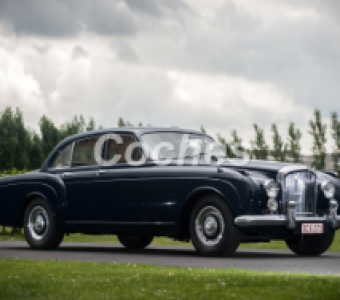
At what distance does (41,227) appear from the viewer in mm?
12008

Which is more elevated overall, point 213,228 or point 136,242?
point 213,228

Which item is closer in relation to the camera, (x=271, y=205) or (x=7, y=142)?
(x=271, y=205)

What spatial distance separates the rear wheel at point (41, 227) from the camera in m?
11.8

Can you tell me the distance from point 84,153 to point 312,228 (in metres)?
4.03

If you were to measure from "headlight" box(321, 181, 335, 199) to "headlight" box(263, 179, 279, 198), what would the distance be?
44.9 inches

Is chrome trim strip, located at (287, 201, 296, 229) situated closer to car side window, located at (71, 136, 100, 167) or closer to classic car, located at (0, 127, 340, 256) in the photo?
classic car, located at (0, 127, 340, 256)

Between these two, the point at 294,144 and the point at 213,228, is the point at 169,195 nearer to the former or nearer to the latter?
the point at 213,228

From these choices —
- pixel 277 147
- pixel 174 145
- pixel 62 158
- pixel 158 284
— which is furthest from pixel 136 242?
pixel 277 147

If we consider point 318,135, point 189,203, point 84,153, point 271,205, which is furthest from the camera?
point 318,135

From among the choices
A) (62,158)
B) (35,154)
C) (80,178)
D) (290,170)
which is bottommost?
(80,178)

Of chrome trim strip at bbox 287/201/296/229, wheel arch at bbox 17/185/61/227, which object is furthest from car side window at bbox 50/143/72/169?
chrome trim strip at bbox 287/201/296/229

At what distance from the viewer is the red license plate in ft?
32.4

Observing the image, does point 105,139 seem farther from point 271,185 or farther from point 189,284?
point 189,284

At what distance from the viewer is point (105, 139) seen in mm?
11516
